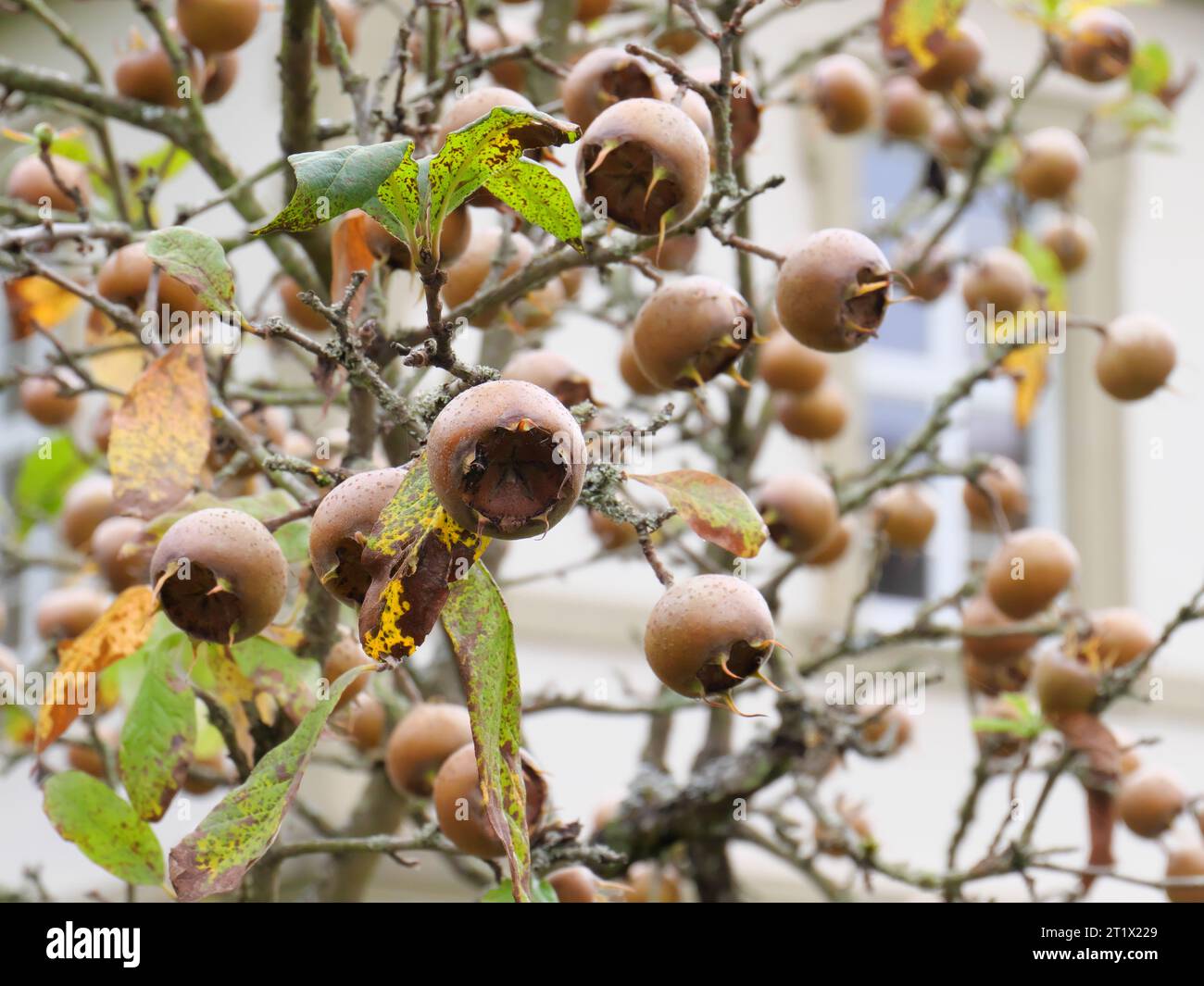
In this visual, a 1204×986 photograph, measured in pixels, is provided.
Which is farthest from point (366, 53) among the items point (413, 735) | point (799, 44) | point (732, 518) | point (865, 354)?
point (732, 518)

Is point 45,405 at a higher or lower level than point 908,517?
higher

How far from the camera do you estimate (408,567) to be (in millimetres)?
1008

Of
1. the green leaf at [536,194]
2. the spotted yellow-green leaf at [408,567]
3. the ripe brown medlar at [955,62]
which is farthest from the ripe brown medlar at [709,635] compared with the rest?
the ripe brown medlar at [955,62]

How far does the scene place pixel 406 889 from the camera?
15.2ft

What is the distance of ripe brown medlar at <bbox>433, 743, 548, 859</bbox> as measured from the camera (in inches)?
53.9

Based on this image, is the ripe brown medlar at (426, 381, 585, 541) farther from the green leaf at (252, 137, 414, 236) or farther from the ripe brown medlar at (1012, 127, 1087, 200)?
the ripe brown medlar at (1012, 127, 1087, 200)

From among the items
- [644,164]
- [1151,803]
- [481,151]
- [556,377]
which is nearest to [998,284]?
[1151,803]

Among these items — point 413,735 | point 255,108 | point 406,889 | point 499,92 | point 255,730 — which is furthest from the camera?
point 255,108

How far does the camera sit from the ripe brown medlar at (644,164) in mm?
1240

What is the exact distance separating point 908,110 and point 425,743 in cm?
186

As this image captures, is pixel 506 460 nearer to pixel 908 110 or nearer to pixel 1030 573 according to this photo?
pixel 1030 573

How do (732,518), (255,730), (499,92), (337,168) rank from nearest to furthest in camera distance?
(337,168), (732,518), (499,92), (255,730)
